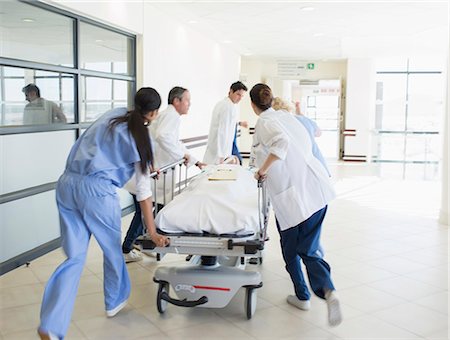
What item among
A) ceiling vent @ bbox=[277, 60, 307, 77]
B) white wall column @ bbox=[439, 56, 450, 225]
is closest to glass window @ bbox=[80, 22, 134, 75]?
white wall column @ bbox=[439, 56, 450, 225]

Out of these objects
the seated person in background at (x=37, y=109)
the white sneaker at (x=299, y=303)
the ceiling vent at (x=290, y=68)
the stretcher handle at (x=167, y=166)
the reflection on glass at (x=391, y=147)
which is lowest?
the white sneaker at (x=299, y=303)

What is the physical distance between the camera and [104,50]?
5730mm

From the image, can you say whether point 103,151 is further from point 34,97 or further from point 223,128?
point 223,128

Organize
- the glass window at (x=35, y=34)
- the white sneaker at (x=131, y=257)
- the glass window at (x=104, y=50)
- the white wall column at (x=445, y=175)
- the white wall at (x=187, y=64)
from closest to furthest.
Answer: the glass window at (x=35, y=34), the white sneaker at (x=131, y=257), the glass window at (x=104, y=50), the white wall column at (x=445, y=175), the white wall at (x=187, y=64)

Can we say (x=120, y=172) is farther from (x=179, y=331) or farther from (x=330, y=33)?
(x=330, y=33)

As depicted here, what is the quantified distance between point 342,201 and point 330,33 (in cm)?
300

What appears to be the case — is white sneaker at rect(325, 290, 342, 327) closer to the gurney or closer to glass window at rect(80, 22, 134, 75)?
the gurney

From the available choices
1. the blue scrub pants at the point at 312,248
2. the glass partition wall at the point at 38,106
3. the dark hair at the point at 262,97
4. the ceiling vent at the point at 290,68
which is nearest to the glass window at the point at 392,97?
the ceiling vent at the point at 290,68

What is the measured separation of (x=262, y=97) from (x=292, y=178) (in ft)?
1.86

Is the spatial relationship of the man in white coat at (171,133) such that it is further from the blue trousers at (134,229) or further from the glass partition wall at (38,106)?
the glass partition wall at (38,106)

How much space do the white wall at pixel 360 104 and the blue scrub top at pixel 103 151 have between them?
11.0 meters

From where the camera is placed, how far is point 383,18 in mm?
7195

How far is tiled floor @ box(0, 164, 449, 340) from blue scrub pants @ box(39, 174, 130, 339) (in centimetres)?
29

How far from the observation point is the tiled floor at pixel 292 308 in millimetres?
3066
